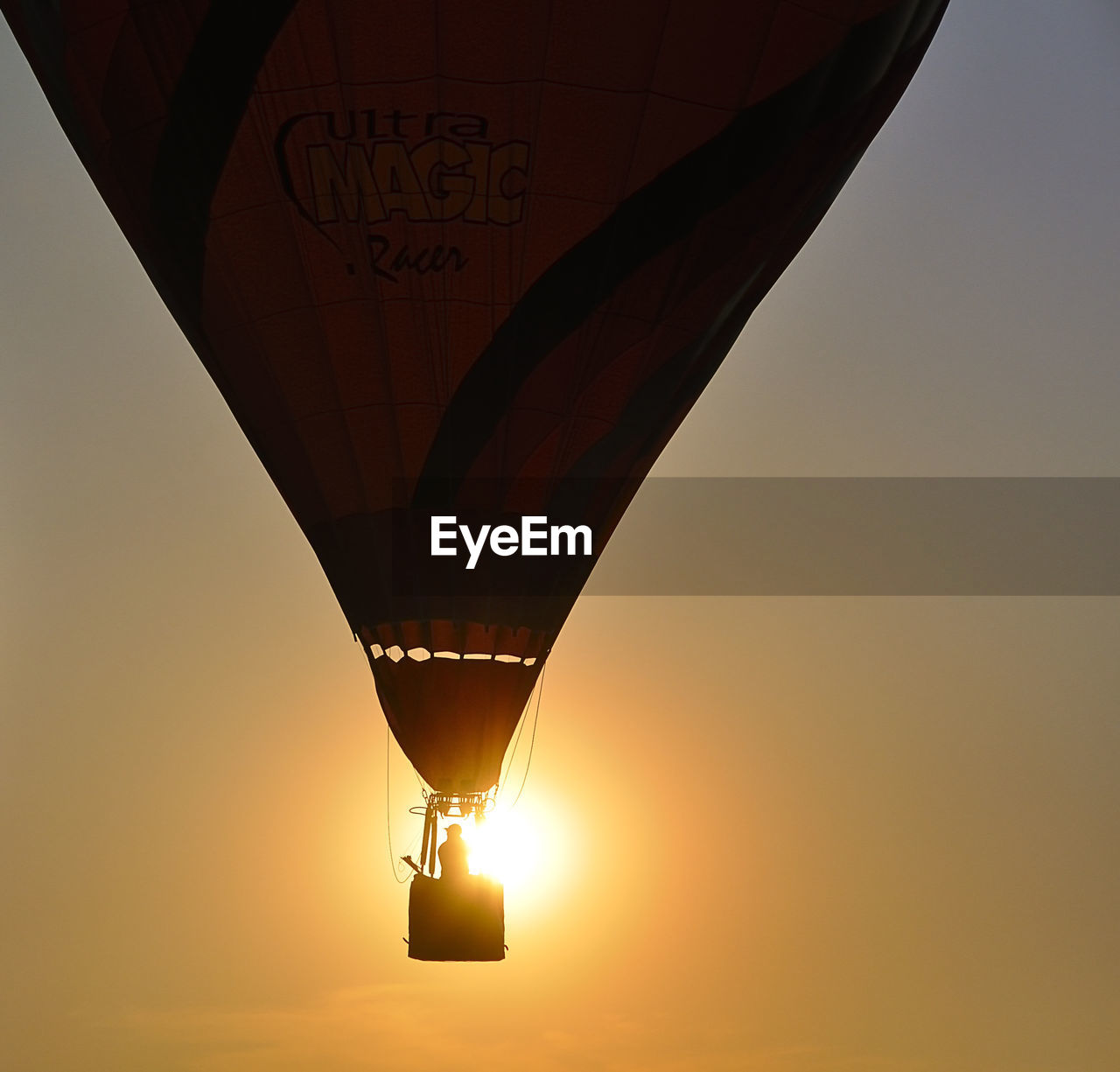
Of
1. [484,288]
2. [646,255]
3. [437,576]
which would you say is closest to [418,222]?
[484,288]

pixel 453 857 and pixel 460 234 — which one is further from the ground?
pixel 460 234

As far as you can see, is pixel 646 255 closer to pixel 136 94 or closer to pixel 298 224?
pixel 298 224

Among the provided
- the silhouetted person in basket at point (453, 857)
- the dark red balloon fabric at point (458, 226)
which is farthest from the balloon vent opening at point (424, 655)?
the silhouetted person in basket at point (453, 857)

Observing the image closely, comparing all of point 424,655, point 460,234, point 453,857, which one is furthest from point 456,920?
point 460,234

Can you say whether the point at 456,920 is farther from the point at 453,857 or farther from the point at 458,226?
the point at 458,226

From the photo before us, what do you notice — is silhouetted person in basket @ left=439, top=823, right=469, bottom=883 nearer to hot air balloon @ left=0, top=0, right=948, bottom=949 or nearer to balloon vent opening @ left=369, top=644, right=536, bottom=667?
hot air balloon @ left=0, top=0, right=948, bottom=949

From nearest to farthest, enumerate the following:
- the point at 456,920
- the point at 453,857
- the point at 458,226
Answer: the point at 458,226 < the point at 456,920 < the point at 453,857
